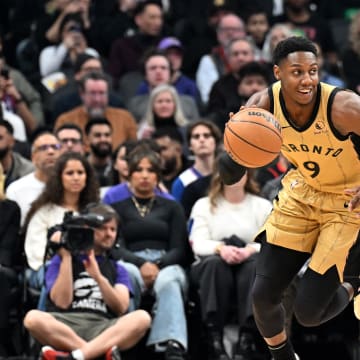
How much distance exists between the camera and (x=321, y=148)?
662cm

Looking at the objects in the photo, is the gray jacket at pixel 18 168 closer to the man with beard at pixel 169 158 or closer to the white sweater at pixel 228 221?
the man with beard at pixel 169 158

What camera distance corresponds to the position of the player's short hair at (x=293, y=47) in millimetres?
6602

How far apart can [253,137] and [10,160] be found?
436 cm

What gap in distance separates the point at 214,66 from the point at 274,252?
5.85 metres

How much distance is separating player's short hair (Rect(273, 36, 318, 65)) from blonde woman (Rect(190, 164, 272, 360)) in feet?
8.63

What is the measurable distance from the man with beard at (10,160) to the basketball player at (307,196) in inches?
148

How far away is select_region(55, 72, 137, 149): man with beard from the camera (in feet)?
36.3

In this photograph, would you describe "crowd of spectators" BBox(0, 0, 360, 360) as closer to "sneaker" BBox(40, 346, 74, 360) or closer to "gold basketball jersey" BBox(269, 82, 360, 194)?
"sneaker" BBox(40, 346, 74, 360)

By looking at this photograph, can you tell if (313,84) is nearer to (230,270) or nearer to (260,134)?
(260,134)

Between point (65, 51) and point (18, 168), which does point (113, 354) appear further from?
point (65, 51)

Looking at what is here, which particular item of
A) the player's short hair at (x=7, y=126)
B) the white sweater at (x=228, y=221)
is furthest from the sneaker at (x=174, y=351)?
the player's short hair at (x=7, y=126)

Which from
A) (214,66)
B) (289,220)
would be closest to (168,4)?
(214,66)

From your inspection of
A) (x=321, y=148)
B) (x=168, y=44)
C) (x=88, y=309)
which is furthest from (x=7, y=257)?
(x=168, y=44)

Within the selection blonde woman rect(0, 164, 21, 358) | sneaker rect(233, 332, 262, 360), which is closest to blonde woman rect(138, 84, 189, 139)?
blonde woman rect(0, 164, 21, 358)
